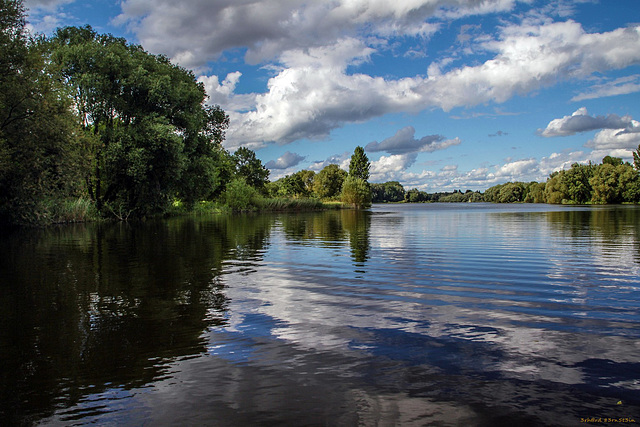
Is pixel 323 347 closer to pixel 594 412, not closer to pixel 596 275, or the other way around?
pixel 594 412

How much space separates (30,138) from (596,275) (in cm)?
3313

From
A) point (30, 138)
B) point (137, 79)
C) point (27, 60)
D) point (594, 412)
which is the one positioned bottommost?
point (594, 412)

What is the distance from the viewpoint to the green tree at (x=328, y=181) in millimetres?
127000

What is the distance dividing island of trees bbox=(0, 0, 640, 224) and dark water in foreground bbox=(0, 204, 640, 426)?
19801 millimetres

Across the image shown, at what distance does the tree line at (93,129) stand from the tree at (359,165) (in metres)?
62.3

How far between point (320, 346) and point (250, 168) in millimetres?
86741

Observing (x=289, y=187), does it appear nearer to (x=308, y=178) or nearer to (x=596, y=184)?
(x=308, y=178)

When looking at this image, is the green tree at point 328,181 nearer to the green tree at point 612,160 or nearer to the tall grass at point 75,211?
the tall grass at point 75,211

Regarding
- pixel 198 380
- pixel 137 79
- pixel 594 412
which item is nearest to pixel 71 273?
pixel 198 380

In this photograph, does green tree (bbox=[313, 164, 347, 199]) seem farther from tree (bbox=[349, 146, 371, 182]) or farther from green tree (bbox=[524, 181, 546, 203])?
green tree (bbox=[524, 181, 546, 203])

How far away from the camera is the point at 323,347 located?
602cm

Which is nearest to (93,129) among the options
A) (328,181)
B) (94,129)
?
(94,129)

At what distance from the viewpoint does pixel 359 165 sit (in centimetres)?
11750

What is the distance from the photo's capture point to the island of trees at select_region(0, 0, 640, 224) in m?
27.6
